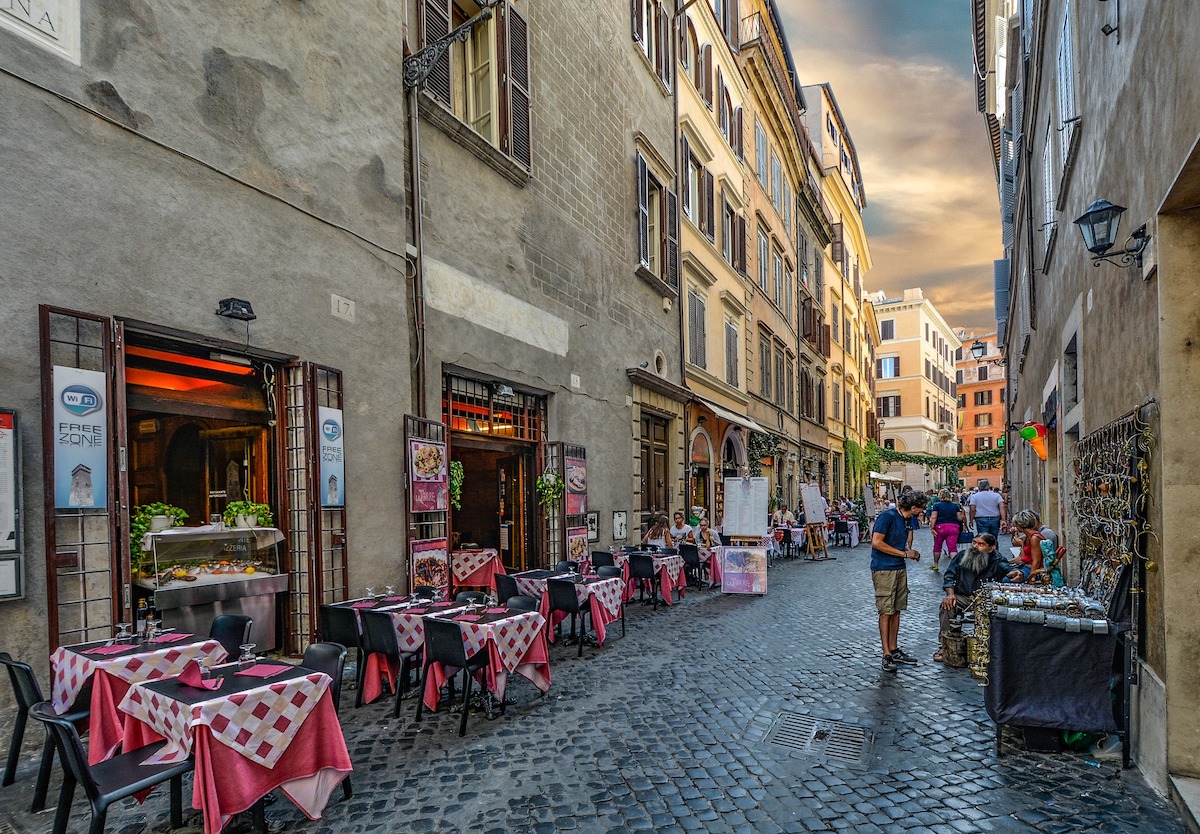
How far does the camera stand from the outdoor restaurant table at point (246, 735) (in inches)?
144


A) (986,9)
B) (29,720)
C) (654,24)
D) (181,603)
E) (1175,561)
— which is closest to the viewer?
(1175,561)

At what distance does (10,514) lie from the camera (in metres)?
4.81

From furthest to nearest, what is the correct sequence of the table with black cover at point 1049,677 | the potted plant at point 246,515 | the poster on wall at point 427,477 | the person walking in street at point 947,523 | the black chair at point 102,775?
1. the person walking in street at point 947,523
2. the poster on wall at point 427,477
3. the potted plant at point 246,515
4. the table with black cover at point 1049,677
5. the black chair at point 102,775

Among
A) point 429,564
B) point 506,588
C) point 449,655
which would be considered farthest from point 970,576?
point 429,564

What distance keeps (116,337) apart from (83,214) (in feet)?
2.90

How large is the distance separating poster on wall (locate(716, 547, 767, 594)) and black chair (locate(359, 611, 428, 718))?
7092 millimetres

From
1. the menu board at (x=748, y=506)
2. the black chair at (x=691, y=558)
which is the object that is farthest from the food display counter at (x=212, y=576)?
the menu board at (x=748, y=506)

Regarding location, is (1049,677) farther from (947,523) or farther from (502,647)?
(947,523)

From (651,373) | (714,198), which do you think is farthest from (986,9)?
(651,373)

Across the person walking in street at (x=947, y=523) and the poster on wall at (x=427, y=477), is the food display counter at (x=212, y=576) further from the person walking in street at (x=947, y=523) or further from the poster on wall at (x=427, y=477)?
the person walking in street at (x=947, y=523)

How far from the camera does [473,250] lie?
9.66 meters

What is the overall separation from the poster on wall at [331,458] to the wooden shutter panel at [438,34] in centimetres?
413

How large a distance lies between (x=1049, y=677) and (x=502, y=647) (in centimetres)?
374

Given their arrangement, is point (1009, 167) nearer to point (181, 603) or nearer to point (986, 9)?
point (986, 9)
